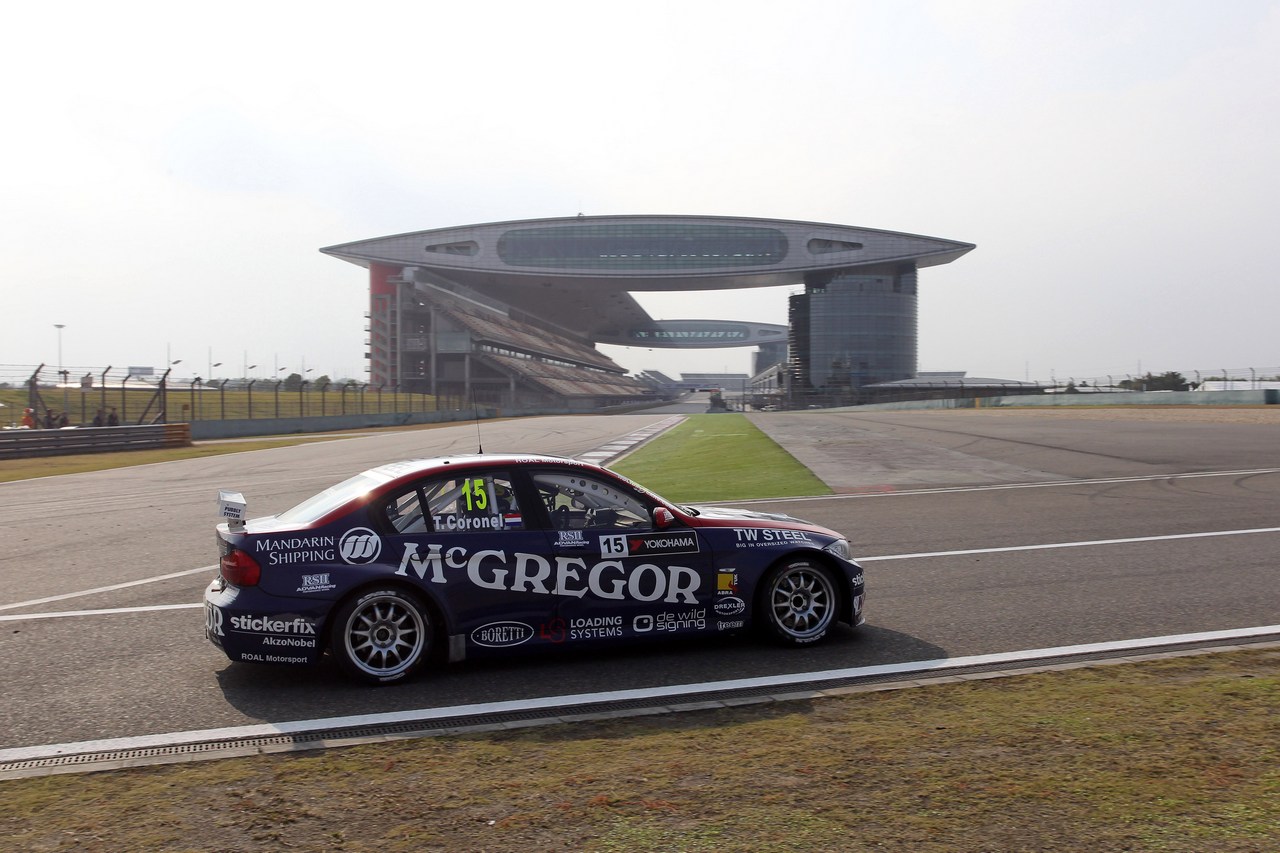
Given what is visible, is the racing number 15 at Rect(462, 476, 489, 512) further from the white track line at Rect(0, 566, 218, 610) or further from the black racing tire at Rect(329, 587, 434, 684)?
the white track line at Rect(0, 566, 218, 610)

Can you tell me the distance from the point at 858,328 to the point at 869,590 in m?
108

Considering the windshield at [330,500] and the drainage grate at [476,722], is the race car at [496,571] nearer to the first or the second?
the windshield at [330,500]

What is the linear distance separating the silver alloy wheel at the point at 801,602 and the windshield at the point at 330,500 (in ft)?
8.43

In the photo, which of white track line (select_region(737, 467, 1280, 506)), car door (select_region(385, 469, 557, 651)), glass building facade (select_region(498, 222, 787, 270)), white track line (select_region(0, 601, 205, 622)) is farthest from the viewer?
glass building facade (select_region(498, 222, 787, 270))

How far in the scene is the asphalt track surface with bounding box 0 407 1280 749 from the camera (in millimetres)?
5328

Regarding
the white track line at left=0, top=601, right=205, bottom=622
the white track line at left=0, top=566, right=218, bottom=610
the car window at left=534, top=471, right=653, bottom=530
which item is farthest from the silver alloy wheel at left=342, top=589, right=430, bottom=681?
the white track line at left=0, top=566, right=218, bottom=610

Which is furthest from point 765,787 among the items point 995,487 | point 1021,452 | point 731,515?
point 1021,452

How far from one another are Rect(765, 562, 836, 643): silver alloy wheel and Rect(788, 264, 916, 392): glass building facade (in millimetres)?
107168

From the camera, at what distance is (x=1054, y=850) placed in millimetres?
3170

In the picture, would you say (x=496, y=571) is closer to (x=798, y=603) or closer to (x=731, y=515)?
(x=731, y=515)

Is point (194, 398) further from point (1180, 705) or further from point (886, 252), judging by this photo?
point (886, 252)

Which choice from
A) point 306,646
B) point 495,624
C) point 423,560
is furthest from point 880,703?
point 306,646

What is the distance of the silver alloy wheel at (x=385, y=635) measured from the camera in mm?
5457

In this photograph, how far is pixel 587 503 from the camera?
6.03m
